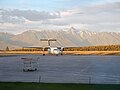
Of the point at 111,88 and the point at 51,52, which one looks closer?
the point at 111,88

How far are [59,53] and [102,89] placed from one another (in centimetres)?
11127

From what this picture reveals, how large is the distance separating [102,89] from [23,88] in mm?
4781

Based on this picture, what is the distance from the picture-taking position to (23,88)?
20984mm

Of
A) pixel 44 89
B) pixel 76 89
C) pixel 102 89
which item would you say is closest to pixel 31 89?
pixel 44 89

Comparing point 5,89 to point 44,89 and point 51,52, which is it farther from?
point 51,52

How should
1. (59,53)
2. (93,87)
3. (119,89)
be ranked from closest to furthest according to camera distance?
1. (119,89)
2. (93,87)
3. (59,53)

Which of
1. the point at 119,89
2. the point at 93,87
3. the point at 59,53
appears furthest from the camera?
the point at 59,53

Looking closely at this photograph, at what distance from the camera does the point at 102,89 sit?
67.3ft

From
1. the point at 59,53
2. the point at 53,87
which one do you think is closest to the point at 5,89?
the point at 53,87

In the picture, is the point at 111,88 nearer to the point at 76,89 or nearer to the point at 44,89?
Result: the point at 76,89

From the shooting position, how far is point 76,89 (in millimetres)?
20703

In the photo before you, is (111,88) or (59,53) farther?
(59,53)

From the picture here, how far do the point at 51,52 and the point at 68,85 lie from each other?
112380 mm

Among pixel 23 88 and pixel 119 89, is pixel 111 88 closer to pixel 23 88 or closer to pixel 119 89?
pixel 119 89
